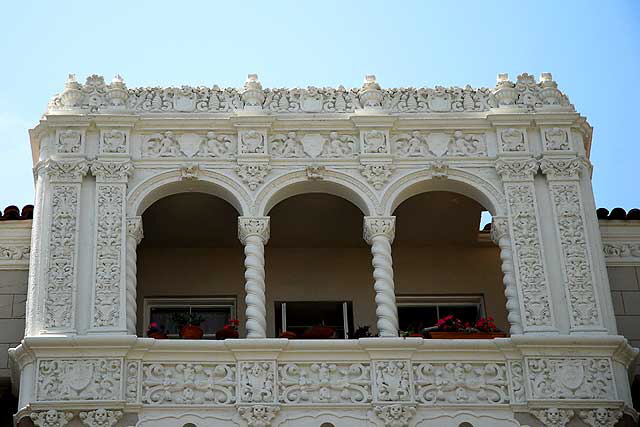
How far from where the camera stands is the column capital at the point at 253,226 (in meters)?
21.5

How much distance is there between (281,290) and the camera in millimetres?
23938

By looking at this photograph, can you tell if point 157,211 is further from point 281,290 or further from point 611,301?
point 611,301

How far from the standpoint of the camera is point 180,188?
2220 centimetres

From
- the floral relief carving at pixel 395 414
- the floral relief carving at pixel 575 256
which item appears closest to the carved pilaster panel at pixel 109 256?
the floral relief carving at pixel 395 414

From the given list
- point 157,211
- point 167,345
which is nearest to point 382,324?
point 167,345

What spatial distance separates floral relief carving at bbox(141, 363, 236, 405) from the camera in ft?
65.7

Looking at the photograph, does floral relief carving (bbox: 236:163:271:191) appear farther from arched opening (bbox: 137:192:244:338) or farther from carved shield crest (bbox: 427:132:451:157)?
carved shield crest (bbox: 427:132:451:157)

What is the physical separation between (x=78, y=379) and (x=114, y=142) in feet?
13.2

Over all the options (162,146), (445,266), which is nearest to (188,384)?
(162,146)

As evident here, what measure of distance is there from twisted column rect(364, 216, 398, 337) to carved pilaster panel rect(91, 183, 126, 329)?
11.8 feet

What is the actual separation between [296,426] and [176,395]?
1692mm

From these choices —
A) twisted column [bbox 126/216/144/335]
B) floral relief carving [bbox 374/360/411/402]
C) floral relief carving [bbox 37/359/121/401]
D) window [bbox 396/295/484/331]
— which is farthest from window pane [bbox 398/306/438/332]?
floral relief carving [bbox 37/359/121/401]

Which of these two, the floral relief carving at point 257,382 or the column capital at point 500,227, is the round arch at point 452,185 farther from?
the floral relief carving at point 257,382

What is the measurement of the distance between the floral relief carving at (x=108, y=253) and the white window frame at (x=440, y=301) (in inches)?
200
